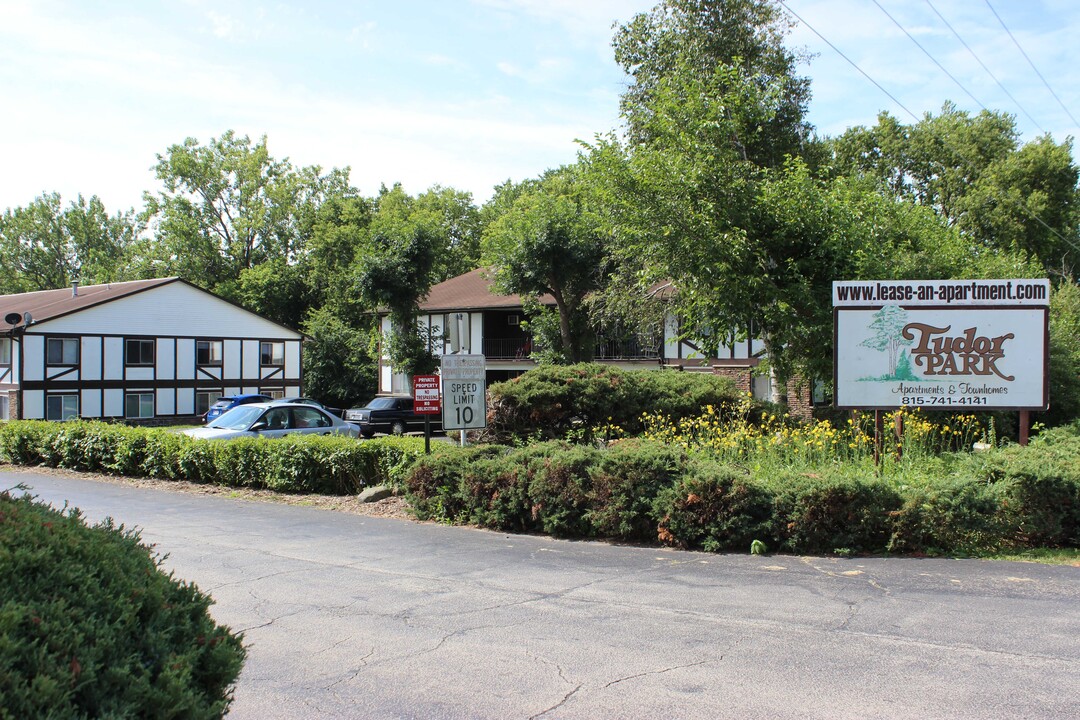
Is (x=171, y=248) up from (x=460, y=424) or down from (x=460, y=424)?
up

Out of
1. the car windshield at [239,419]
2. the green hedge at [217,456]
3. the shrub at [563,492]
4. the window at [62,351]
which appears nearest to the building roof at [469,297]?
the window at [62,351]

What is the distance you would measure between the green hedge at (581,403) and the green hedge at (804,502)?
4.58 metres

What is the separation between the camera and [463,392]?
13.5m

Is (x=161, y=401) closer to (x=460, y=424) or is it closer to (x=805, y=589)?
(x=460, y=424)

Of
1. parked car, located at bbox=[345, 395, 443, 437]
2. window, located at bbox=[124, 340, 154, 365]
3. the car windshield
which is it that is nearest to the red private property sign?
the car windshield

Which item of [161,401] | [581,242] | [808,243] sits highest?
[581,242]

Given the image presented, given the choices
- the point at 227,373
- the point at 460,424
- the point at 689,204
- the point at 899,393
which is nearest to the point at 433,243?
the point at 227,373

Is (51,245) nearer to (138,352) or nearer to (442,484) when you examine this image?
(138,352)

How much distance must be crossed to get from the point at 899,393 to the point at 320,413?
12672 millimetres

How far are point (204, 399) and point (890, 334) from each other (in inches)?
1552

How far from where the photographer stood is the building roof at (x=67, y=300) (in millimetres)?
39562

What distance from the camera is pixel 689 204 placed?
17.2 metres

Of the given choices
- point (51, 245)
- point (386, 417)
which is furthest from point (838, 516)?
point (51, 245)

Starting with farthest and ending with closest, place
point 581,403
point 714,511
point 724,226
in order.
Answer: point 724,226 → point 581,403 → point 714,511
